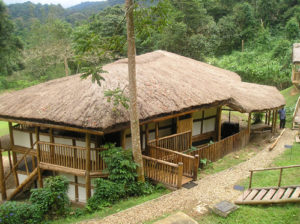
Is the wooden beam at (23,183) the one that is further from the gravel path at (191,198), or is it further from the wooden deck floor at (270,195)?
the wooden deck floor at (270,195)

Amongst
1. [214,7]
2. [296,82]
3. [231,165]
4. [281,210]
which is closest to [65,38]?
[214,7]

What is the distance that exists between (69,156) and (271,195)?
7.99m

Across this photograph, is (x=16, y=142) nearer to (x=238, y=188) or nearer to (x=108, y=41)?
(x=108, y=41)

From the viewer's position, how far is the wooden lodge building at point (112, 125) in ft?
34.1

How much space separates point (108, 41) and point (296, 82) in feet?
58.7

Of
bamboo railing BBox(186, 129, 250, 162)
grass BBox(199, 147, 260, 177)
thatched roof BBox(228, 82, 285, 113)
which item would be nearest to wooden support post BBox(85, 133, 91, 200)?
bamboo railing BBox(186, 129, 250, 162)

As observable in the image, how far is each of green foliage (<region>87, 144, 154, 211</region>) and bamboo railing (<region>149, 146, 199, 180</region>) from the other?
1558mm

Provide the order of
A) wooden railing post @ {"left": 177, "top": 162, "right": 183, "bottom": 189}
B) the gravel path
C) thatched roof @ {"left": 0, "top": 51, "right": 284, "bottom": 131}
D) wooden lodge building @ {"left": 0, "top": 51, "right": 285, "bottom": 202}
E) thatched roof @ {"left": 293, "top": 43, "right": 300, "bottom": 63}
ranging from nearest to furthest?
the gravel path
wooden railing post @ {"left": 177, "top": 162, "right": 183, "bottom": 189}
thatched roof @ {"left": 0, "top": 51, "right": 284, "bottom": 131}
wooden lodge building @ {"left": 0, "top": 51, "right": 285, "bottom": 202}
thatched roof @ {"left": 293, "top": 43, "right": 300, "bottom": 63}

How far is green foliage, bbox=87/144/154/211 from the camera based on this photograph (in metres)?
9.77

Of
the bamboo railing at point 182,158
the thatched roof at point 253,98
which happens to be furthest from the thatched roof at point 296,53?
the bamboo railing at point 182,158

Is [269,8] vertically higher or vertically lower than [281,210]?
higher

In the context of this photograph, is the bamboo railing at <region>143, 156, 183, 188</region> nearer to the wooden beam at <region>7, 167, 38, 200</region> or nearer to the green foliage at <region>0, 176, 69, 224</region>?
the green foliage at <region>0, 176, 69, 224</region>

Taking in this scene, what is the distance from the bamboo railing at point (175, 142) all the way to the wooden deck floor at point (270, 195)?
4.27 meters

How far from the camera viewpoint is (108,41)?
8.99 meters
